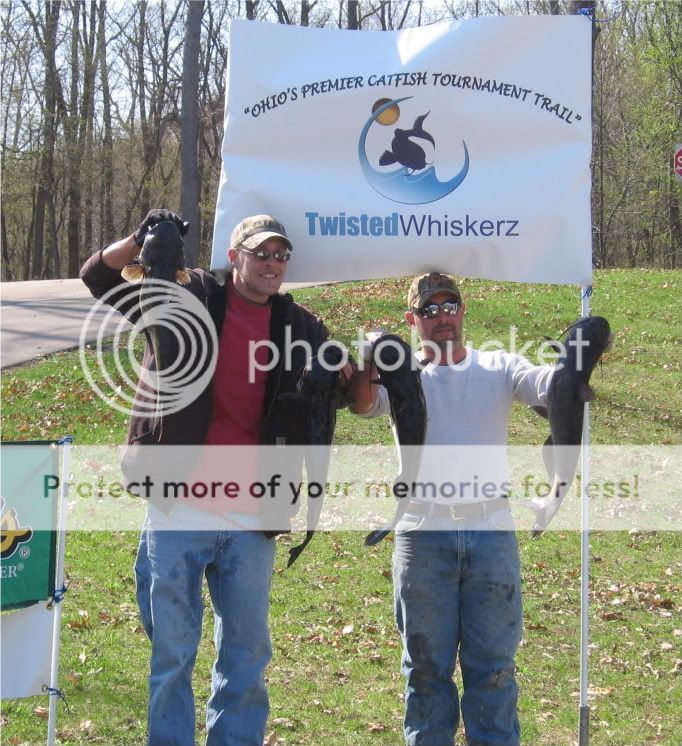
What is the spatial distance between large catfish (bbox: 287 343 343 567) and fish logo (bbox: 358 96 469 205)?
37.2 inches

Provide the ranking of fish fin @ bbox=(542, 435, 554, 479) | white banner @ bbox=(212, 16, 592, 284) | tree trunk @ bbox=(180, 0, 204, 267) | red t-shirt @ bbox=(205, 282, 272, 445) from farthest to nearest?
1. tree trunk @ bbox=(180, 0, 204, 267)
2. white banner @ bbox=(212, 16, 592, 284)
3. fish fin @ bbox=(542, 435, 554, 479)
4. red t-shirt @ bbox=(205, 282, 272, 445)

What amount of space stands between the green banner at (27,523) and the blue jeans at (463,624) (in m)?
1.60

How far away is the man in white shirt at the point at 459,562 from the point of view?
368cm

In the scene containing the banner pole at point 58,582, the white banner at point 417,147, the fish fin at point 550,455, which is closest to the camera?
the fish fin at point 550,455

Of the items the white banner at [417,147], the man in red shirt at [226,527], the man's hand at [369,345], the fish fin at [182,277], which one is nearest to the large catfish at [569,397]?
the white banner at [417,147]

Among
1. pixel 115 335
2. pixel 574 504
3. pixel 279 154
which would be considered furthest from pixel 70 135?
pixel 279 154

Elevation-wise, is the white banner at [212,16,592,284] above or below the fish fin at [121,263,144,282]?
above

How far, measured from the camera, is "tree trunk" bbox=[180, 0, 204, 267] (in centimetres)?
1588

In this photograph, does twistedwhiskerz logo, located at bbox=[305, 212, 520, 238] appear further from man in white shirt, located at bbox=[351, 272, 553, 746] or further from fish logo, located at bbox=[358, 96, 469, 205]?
man in white shirt, located at bbox=[351, 272, 553, 746]

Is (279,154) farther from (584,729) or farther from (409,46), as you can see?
(584,729)

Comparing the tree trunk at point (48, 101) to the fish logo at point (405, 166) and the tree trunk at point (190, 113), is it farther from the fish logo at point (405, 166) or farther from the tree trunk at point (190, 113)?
the fish logo at point (405, 166)

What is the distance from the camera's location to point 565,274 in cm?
429

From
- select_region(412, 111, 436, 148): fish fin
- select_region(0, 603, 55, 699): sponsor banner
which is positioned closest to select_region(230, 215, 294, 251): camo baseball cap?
select_region(412, 111, 436, 148): fish fin

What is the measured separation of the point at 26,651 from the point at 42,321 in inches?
575
